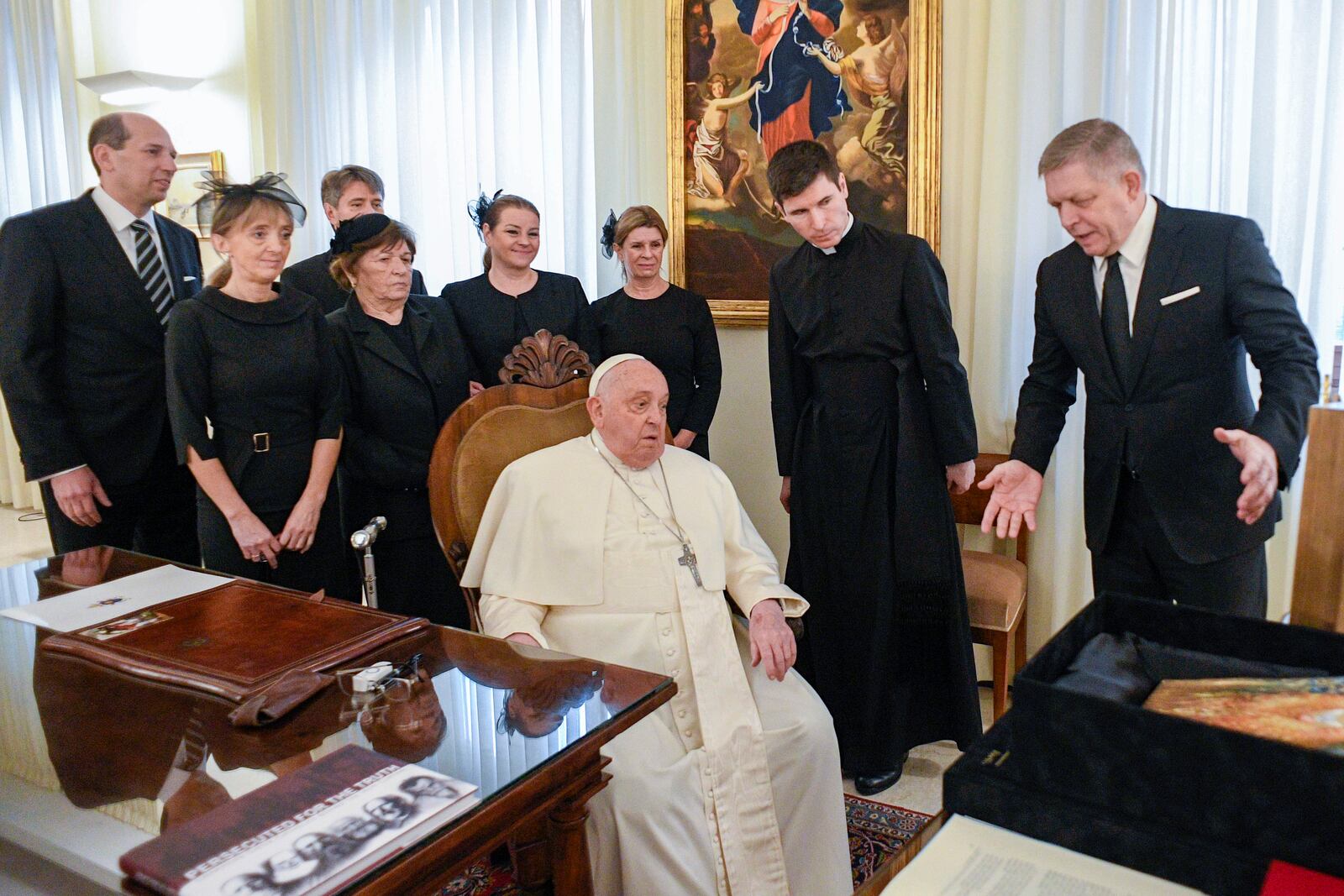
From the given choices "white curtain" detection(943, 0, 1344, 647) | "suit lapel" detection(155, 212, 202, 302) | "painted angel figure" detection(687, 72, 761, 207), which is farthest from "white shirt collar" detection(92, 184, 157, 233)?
"white curtain" detection(943, 0, 1344, 647)

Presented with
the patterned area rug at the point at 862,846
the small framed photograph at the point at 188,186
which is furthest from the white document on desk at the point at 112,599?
the small framed photograph at the point at 188,186

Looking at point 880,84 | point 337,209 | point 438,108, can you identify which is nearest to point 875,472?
point 880,84

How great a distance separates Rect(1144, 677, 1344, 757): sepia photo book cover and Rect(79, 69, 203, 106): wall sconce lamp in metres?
6.50

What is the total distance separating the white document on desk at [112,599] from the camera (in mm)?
2062

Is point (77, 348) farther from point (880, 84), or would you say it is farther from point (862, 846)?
point (880, 84)

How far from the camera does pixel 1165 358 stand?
7.33 ft

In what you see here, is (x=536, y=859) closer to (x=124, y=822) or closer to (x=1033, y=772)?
(x=124, y=822)

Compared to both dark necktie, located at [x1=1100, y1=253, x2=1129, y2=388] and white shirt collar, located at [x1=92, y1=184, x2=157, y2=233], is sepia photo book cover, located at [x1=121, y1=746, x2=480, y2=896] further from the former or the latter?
white shirt collar, located at [x1=92, y1=184, x2=157, y2=233]

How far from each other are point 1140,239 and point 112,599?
243 centimetres

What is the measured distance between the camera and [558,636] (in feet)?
8.14

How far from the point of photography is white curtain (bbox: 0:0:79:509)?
6.77 meters

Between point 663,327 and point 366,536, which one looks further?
point 663,327

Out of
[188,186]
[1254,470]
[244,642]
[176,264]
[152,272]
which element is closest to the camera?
[1254,470]

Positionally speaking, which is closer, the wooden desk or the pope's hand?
the wooden desk
